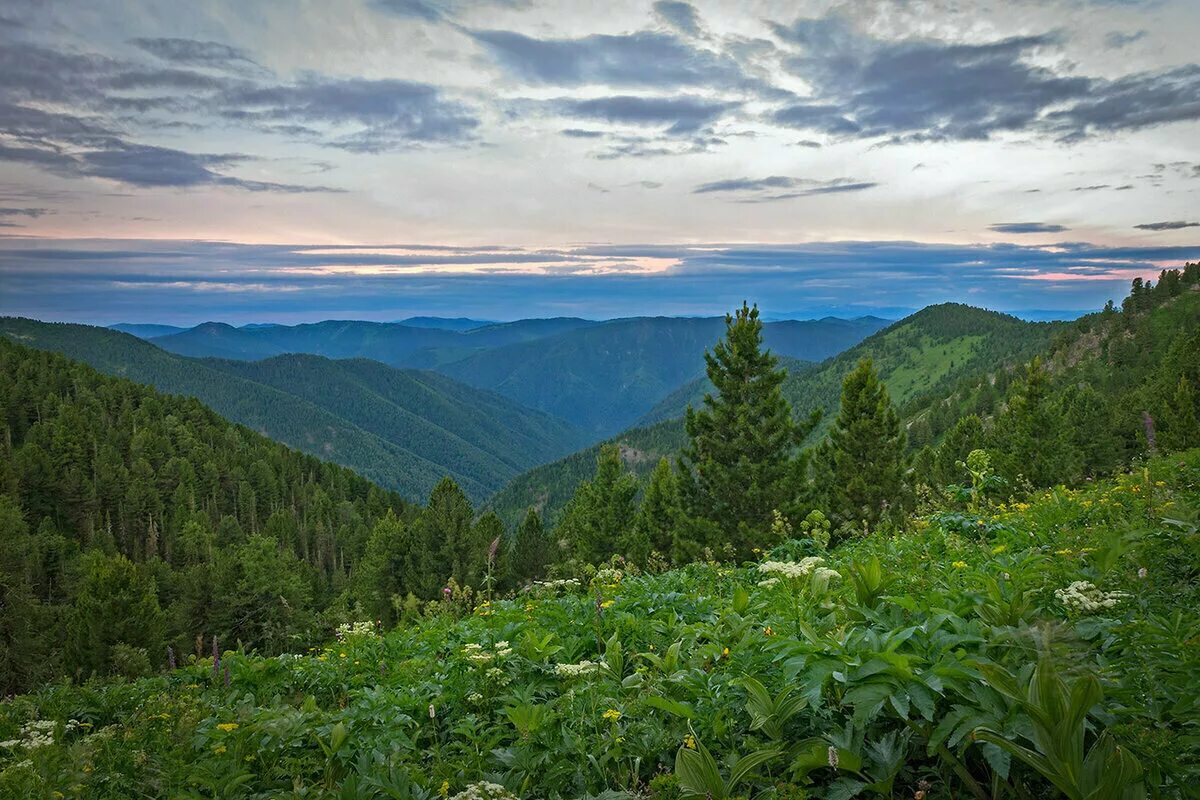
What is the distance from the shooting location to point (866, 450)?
30516 mm

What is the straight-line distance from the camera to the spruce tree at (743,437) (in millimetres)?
28734

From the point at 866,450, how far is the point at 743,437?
6482mm

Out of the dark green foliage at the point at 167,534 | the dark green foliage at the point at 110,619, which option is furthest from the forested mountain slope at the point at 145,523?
the dark green foliage at the point at 167,534

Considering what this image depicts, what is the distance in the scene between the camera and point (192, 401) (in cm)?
15762

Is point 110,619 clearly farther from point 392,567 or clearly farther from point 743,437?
point 743,437

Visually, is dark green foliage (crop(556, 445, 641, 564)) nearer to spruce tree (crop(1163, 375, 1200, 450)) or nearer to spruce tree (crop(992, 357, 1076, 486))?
spruce tree (crop(992, 357, 1076, 486))

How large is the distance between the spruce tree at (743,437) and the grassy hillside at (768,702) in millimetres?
21158

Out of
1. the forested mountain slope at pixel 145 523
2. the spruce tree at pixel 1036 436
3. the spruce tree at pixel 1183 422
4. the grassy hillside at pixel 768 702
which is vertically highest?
the grassy hillside at pixel 768 702

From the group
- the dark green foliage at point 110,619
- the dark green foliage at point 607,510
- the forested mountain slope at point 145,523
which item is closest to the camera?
the dark green foliage at point 110,619

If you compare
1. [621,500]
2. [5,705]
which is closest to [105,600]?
[621,500]

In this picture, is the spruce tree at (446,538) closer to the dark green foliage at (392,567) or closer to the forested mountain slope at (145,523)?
the dark green foliage at (392,567)

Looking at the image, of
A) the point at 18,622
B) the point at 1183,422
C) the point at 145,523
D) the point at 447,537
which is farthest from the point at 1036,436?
the point at 145,523

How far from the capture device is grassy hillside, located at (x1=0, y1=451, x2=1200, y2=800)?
3.07 metres

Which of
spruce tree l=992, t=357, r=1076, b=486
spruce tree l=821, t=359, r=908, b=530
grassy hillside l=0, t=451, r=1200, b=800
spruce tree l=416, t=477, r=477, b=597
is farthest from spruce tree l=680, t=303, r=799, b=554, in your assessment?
spruce tree l=416, t=477, r=477, b=597
